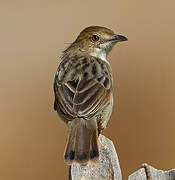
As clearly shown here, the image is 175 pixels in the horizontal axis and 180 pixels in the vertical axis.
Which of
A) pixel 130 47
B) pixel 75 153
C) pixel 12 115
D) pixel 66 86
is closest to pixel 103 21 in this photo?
pixel 130 47

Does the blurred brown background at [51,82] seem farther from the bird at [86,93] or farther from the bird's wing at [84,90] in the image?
the bird's wing at [84,90]

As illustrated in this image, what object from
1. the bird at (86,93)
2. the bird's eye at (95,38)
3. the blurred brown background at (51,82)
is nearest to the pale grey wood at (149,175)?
the bird at (86,93)

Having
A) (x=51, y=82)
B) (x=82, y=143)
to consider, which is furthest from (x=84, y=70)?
(x=51, y=82)

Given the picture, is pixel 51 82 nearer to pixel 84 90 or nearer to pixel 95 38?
pixel 95 38

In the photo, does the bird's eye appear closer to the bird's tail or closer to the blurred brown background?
the blurred brown background

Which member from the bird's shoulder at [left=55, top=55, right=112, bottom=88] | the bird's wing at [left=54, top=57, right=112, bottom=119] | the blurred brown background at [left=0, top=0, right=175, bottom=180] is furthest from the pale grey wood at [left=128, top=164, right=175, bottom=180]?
the blurred brown background at [left=0, top=0, right=175, bottom=180]

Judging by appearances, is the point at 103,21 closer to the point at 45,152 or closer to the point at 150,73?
the point at 150,73
